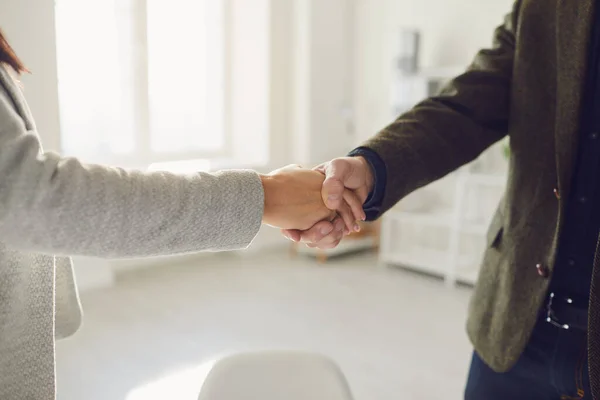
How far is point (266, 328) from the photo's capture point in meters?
2.97

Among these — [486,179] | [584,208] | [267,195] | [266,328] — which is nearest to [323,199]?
[267,195]

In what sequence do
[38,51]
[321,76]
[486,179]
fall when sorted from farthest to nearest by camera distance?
[321,76]
[486,179]
[38,51]

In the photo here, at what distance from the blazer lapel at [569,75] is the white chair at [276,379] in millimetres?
506

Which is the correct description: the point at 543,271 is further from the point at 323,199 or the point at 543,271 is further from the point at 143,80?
the point at 143,80

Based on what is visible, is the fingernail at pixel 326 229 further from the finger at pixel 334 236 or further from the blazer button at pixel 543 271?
the blazer button at pixel 543 271

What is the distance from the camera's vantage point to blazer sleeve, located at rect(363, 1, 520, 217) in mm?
1155

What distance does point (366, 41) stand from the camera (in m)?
4.74

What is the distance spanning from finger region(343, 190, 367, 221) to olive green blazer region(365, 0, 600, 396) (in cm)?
7

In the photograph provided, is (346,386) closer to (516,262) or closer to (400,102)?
(516,262)

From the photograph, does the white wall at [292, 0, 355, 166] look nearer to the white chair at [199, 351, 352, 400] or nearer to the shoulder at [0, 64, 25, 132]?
the white chair at [199, 351, 352, 400]

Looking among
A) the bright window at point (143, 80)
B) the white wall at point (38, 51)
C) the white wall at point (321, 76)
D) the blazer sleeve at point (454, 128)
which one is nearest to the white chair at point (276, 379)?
the blazer sleeve at point (454, 128)

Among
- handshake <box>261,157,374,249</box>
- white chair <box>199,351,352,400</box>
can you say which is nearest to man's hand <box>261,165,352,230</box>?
handshake <box>261,157,374,249</box>

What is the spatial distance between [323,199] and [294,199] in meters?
0.13

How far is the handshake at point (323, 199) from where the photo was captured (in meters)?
1.04
